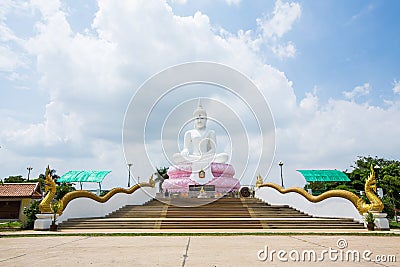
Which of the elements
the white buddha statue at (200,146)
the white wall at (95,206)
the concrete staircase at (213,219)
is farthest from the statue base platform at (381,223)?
the white buddha statue at (200,146)

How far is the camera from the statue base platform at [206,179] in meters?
25.2

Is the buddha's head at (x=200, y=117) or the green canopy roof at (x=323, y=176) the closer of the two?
the green canopy roof at (x=323, y=176)

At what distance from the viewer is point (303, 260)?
15.9ft

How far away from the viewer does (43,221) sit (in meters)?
11.5

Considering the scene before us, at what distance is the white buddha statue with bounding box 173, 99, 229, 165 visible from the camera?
26678 mm

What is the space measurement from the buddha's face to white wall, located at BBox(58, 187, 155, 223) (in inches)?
430

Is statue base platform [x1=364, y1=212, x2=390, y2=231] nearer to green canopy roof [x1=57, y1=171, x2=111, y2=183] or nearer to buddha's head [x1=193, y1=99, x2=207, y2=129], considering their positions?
buddha's head [x1=193, y1=99, x2=207, y2=129]

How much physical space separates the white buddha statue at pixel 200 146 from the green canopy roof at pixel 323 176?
24.0 feet

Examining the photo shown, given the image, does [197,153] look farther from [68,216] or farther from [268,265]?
[268,265]

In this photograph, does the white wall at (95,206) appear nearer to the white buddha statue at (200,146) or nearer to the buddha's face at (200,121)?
the white buddha statue at (200,146)

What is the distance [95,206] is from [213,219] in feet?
18.5

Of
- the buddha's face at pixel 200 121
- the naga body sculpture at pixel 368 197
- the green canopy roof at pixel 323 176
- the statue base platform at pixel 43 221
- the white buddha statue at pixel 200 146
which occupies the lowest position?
the statue base platform at pixel 43 221

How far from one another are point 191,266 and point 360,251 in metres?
3.44

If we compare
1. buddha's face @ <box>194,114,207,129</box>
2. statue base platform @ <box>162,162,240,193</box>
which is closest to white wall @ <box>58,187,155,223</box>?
statue base platform @ <box>162,162,240,193</box>
